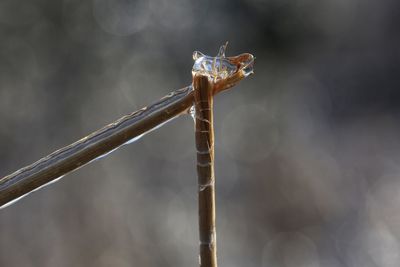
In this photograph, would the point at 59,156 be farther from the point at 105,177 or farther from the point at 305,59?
the point at 305,59

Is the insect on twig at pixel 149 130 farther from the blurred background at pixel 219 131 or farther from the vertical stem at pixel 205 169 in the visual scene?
the blurred background at pixel 219 131

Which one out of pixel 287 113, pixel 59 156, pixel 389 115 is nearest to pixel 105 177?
pixel 287 113

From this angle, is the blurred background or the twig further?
the blurred background

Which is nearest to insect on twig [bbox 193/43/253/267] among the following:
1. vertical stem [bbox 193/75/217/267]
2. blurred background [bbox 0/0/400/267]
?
vertical stem [bbox 193/75/217/267]

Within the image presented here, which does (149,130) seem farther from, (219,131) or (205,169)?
(219,131)

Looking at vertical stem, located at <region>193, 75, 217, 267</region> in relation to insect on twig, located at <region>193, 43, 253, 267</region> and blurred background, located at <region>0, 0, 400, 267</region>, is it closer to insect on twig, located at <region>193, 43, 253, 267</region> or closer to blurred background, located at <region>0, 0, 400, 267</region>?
insect on twig, located at <region>193, 43, 253, 267</region>
